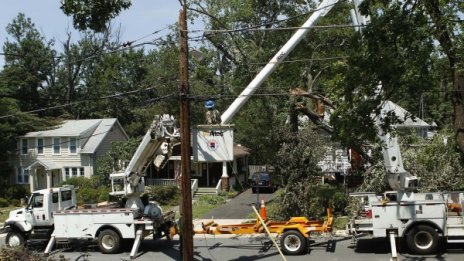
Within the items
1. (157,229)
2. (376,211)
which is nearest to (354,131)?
(376,211)

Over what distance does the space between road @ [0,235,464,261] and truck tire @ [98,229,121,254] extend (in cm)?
28

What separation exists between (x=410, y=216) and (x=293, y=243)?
365 cm

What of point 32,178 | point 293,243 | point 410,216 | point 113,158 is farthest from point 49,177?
point 410,216

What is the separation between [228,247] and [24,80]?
146 feet

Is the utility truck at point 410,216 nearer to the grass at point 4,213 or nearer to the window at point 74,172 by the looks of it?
the grass at point 4,213

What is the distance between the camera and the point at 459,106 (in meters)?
15.0

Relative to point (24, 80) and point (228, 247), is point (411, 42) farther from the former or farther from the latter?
point (24, 80)

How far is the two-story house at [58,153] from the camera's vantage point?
45250 millimetres

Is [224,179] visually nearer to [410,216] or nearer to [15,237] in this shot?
Result: [15,237]

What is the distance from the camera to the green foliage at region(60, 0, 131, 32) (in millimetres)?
10781

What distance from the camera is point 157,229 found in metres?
20.2

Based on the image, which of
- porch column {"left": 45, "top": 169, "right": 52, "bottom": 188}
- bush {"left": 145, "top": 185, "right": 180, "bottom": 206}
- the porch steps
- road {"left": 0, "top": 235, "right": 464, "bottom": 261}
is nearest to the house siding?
porch column {"left": 45, "top": 169, "right": 52, "bottom": 188}

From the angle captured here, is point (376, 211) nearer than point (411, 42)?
No

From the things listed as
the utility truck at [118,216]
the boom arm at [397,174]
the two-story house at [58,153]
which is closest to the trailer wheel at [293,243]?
the boom arm at [397,174]
